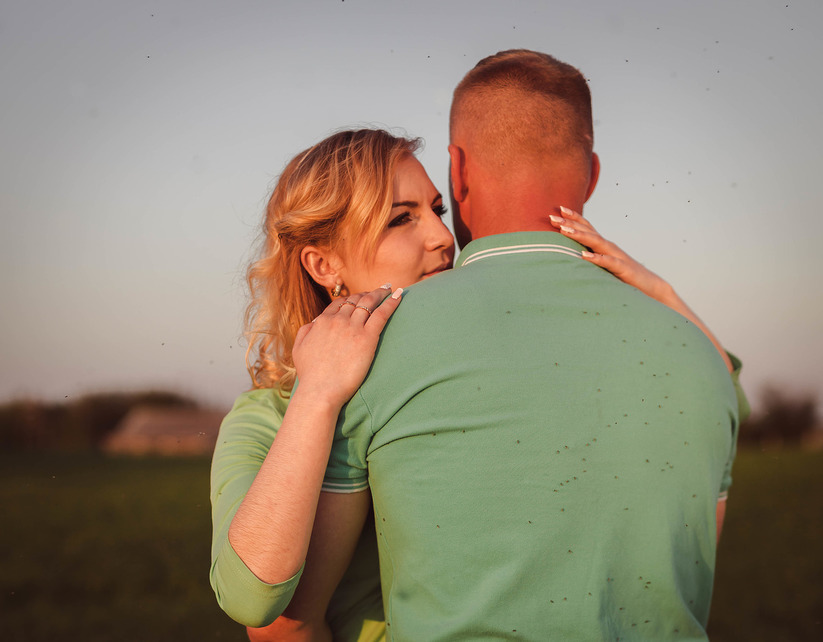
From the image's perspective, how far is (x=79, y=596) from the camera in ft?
41.6

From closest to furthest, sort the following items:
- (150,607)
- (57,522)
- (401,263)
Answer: (401,263) < (150,607) < (57,522)

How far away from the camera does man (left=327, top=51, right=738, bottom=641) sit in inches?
56.4

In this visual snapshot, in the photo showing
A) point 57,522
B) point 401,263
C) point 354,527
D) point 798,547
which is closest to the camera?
point 354,527

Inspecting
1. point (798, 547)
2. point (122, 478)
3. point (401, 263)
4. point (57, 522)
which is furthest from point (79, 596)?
point (122, 478)

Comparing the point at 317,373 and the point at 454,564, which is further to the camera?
the point at 317,373

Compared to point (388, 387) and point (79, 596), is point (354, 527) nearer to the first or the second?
point (388, 387)

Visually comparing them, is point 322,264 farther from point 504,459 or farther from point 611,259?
point 504,459

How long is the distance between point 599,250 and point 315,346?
880 millimetres

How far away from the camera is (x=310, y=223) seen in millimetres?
2639

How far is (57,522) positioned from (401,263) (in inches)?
915

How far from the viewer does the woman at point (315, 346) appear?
1.53 m

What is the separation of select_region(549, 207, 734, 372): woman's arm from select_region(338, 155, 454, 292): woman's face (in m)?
0.87

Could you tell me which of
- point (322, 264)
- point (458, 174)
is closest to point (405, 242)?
point (322, 264)

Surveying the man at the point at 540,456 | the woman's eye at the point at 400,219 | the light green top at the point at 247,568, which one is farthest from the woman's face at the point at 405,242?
the man at the point at 540,456
